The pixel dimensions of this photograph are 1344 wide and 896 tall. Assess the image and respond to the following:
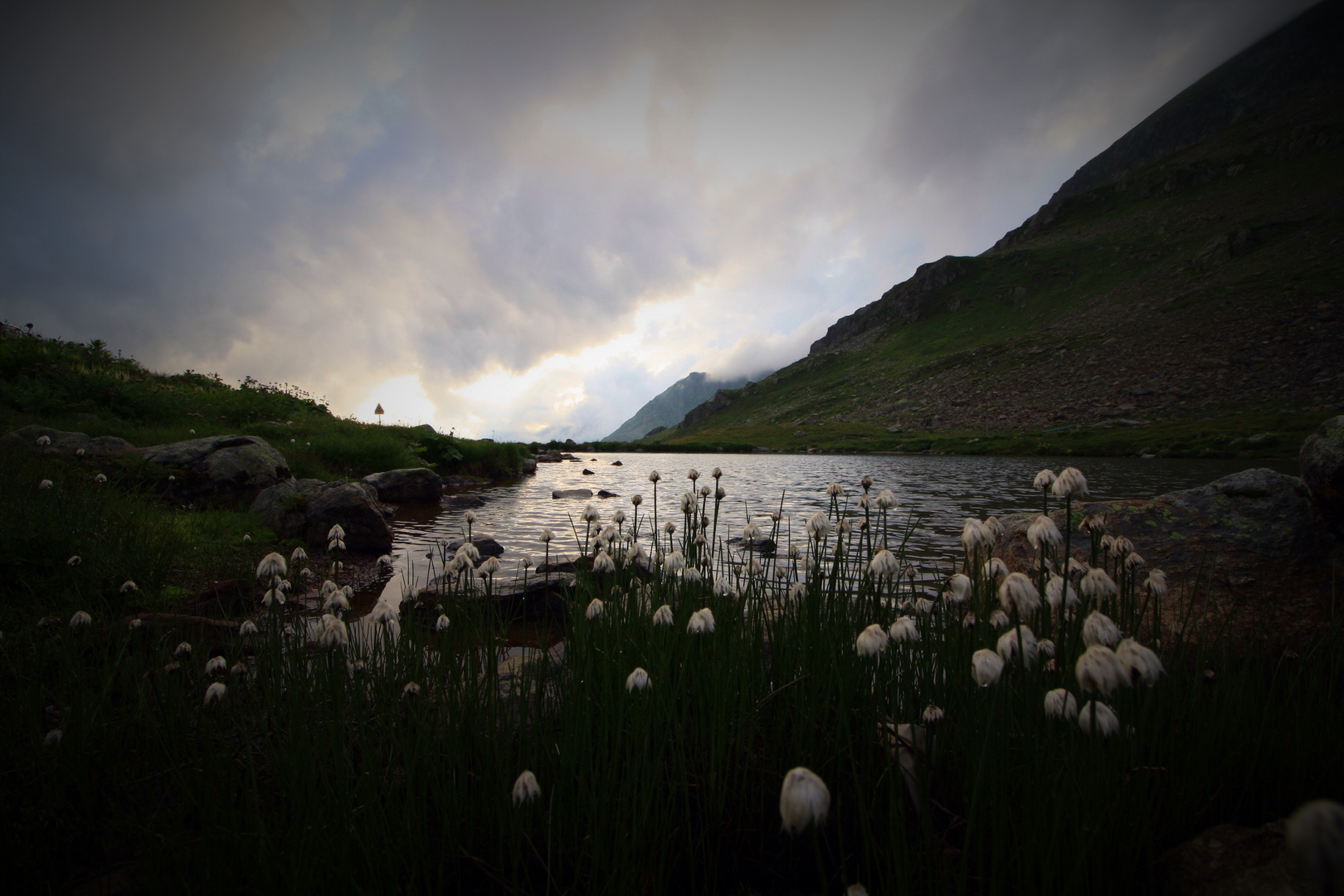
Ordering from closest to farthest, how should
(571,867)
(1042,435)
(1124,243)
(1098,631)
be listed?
1. (1098,631)
2. (571,867)
3. (1042,435)
4. (1124,243)

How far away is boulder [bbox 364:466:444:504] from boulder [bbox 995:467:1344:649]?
16.2 metres

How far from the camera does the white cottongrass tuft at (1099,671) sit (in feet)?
5.29

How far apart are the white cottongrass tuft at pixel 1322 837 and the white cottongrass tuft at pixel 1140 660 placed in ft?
2.51

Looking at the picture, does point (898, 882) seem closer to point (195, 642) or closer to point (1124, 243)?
point (195, 642)

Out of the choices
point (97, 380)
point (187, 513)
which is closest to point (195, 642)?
point (187, 513)

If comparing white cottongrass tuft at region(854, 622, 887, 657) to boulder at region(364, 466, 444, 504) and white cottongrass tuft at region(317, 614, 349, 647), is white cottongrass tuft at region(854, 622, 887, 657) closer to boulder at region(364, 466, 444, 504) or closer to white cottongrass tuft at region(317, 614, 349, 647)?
white cottongrass tuft at region(317, 614, 349, 647)

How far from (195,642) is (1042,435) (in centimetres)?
5344

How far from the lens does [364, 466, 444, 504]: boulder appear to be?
1590 cm

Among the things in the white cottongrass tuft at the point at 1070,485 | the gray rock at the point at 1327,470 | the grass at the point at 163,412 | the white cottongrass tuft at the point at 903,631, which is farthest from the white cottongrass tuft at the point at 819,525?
the grass at the point at 163,412

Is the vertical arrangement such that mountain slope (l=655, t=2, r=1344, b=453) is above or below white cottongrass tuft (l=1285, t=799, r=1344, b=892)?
above

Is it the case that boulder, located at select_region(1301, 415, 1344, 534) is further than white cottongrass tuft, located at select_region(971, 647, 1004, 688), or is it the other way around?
boulder, located at select_region(1301, 415, 1344, 534)

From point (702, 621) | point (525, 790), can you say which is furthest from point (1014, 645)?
point (525, 790)

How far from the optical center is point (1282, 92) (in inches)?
5374

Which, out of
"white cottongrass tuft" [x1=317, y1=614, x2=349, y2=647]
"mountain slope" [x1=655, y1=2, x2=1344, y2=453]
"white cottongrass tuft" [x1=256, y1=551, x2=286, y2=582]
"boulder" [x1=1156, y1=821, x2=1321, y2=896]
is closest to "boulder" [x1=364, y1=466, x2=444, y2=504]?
"white cottongrass tuft" [x1=256, y1=551, x2=286, y2=582]
